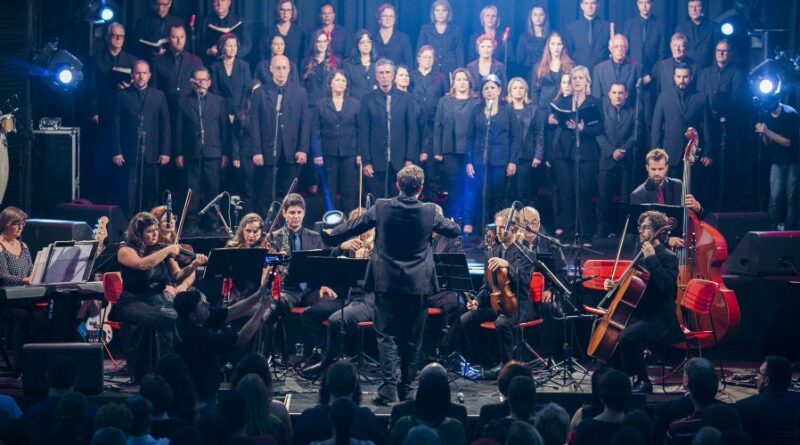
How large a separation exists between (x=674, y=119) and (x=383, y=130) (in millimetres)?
3463

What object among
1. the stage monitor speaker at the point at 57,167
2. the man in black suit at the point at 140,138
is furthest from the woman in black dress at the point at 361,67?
the stage monitor speaker at the point at 57,167

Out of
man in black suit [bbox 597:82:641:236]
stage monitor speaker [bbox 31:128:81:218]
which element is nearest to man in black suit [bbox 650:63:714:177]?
man in black suit [bbox 597:82:641:236]

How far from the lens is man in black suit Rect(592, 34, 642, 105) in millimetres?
13656

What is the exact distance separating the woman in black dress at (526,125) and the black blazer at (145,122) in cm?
415

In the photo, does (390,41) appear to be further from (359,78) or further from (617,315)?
(617,315)

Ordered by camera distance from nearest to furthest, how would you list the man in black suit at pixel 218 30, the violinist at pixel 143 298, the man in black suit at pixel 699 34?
the violinist at pixel 143 298 → the man in black suit at pixel 699 34 → the man in black suit at pixel 218 30

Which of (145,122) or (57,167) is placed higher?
(145,122)

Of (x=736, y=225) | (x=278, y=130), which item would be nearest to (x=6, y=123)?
(x=278, y=130)

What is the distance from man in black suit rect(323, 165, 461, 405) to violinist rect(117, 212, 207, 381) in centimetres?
162

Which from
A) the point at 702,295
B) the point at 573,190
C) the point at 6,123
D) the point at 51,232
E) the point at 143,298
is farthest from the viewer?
the point at 573,190

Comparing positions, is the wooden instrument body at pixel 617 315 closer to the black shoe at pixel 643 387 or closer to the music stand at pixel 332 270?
the black shoe at pixel 643 387

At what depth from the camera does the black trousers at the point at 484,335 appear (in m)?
10.0

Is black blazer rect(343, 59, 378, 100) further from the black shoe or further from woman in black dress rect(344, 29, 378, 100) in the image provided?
the black shoe

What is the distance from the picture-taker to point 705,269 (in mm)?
9820
